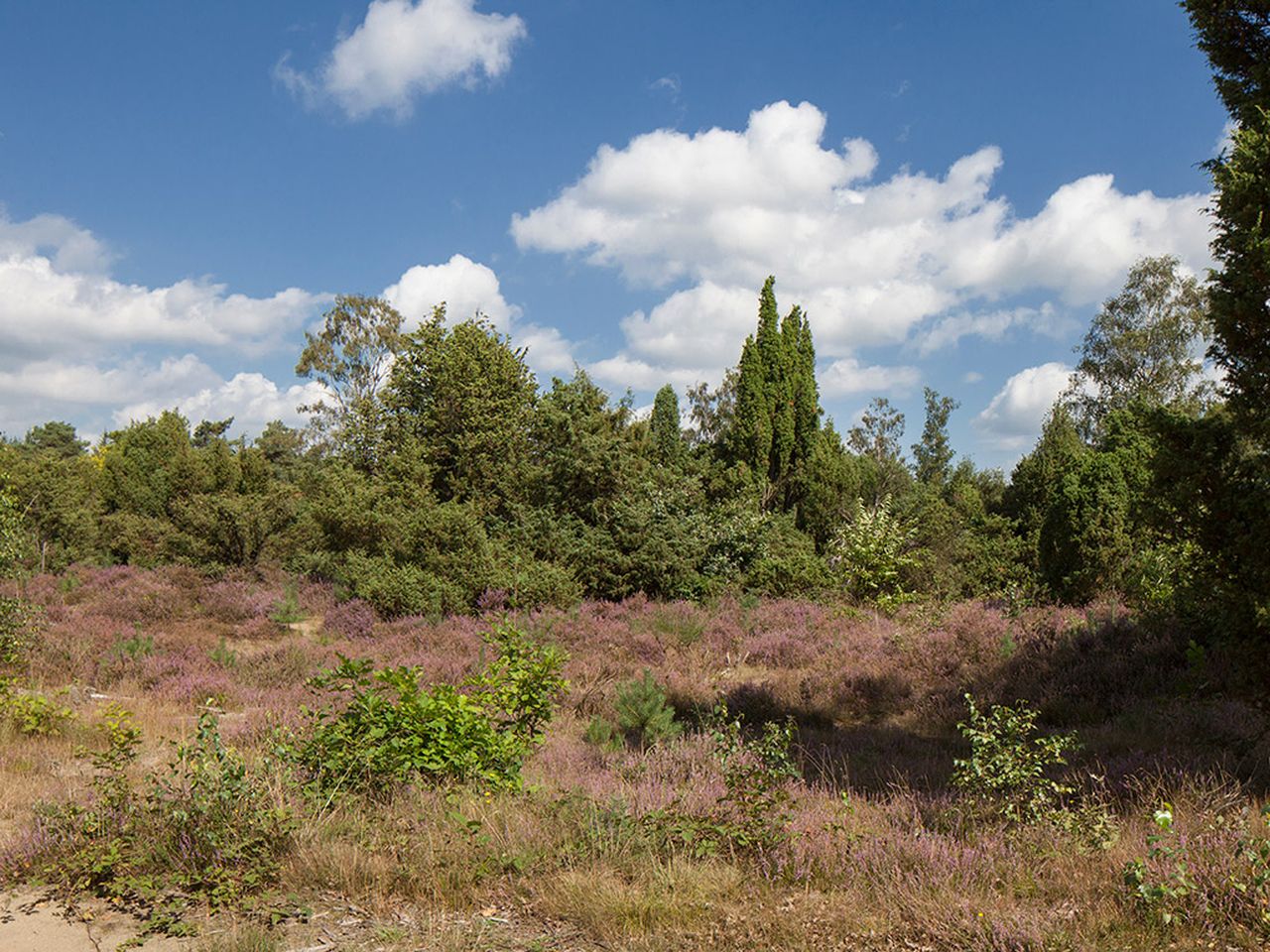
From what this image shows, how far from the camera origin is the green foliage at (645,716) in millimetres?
8195

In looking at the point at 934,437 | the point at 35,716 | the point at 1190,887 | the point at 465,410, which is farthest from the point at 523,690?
the point at 934,437

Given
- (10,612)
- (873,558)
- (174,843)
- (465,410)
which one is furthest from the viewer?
(465,410)

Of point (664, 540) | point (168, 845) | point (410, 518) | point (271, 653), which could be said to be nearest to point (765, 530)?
point (664, 540)

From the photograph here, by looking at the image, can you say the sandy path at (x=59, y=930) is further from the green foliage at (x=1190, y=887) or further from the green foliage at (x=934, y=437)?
the green foliage at (x=934, y=437)

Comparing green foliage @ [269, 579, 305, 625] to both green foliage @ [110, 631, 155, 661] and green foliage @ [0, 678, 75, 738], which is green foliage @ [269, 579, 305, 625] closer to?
green foliage @ [110, 631, 155, 661]

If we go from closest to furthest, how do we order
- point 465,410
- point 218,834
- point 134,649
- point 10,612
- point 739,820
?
point 218,834
point 739,820
point 10,612
point 134,649
point 465,410

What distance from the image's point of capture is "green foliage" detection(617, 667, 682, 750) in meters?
8.20

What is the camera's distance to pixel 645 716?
27.6 ft

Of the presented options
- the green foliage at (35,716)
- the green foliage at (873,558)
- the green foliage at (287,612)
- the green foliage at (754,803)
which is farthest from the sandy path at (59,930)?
the green foliage at (873,558)

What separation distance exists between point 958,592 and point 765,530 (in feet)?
15.2

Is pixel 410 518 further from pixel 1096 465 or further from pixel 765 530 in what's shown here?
pixel 1096 465

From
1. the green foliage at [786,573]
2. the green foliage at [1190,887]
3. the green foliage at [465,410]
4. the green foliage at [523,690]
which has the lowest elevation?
the green foliage at [1190,887]

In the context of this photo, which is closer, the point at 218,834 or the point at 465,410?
the point at 218,834

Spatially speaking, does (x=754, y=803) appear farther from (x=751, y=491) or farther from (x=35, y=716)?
(x=751, y=491)
